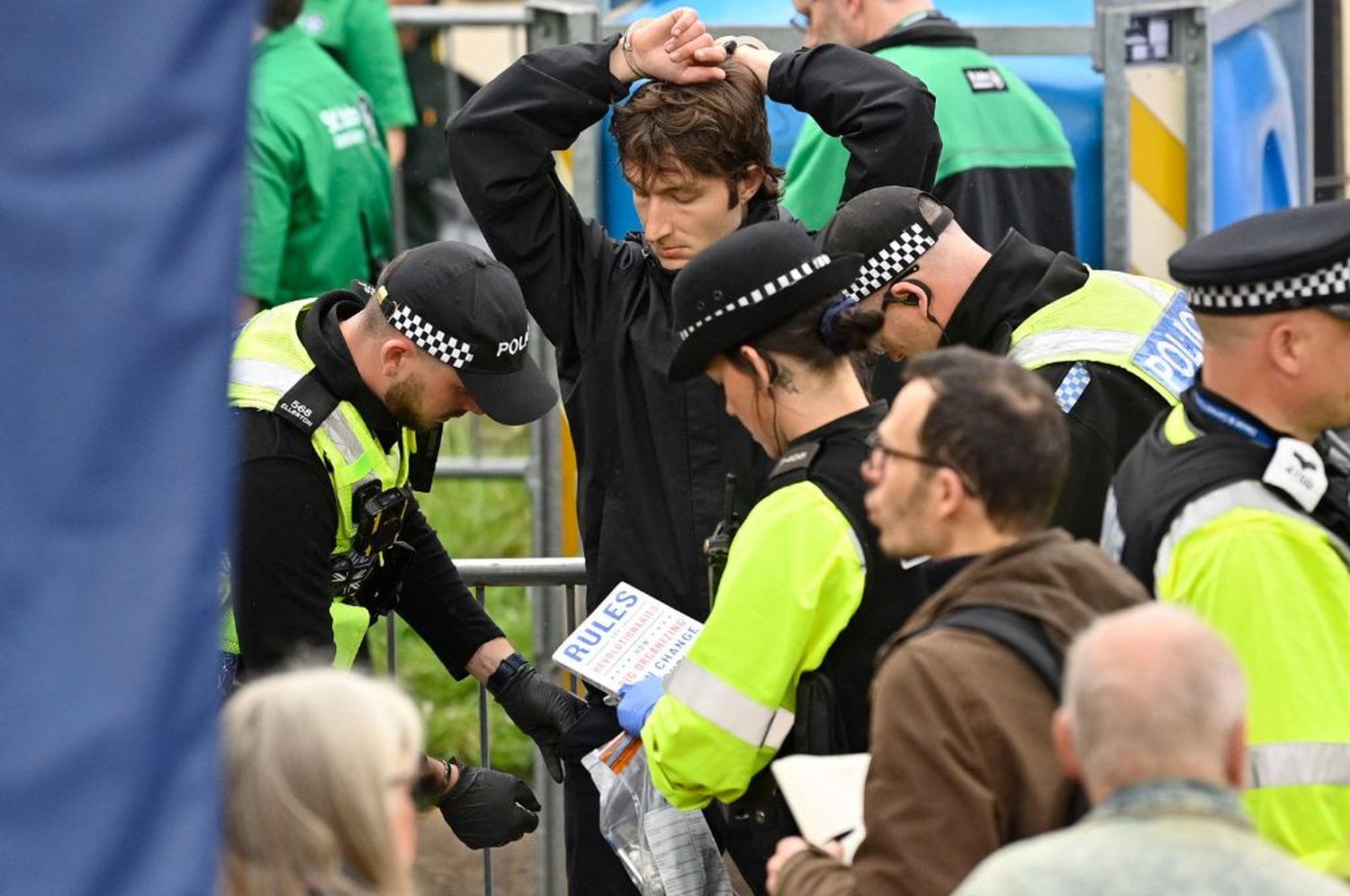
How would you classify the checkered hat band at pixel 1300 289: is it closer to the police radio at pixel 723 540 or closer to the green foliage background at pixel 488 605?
the police radio at pixel 723 540

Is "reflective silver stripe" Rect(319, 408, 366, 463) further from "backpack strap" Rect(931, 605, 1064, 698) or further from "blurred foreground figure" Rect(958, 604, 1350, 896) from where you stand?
"blurred foreground figure" Rect(958, 604, 1350, 896)

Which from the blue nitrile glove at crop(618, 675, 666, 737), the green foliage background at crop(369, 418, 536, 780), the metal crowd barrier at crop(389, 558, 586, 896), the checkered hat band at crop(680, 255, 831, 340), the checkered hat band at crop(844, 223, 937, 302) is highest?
the checkered hat band at crop(680, 255, 831, 340)

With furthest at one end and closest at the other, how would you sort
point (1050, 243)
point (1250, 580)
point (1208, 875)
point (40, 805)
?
point (1050, 243) → point (1250, 580) → point (1208, 875) → point (40, 805)

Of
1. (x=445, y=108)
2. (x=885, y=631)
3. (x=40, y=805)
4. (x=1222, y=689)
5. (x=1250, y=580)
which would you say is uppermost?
(x=40, y=805)

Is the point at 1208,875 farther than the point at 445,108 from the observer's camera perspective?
No

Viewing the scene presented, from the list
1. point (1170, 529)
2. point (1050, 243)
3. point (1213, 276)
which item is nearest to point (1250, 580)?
point (1170, 529)

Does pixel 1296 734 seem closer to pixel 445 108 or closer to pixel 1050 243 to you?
pixel 1050 243

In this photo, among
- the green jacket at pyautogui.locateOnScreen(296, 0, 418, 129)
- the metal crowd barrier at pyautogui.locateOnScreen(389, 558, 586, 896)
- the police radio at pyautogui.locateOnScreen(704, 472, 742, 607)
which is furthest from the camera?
the green jacket at pyautogui.locateOnScreen(296, 0, 418, 129)

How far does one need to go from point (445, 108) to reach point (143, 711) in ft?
24.2

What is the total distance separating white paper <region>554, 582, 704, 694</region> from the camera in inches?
156

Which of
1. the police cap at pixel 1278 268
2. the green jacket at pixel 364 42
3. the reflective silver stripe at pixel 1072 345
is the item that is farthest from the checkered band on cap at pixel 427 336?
the green jacket at pixel 364 42

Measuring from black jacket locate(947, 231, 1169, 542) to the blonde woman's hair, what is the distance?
5.99ft

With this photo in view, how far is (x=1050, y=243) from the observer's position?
5809mm

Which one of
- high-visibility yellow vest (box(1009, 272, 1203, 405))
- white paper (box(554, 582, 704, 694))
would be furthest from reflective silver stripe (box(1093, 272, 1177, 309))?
white paper (box(554, 582, 704, 694))
